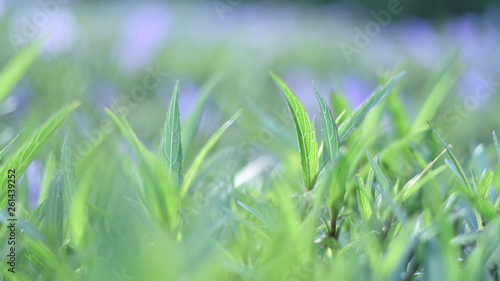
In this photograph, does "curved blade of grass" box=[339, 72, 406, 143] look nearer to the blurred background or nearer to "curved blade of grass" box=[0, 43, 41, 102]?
the blurred background

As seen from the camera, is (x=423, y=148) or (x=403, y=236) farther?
(x=423, y=148)

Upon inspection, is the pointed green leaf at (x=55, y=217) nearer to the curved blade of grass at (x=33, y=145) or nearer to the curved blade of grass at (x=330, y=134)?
the curved blade of grass at (x=33, y=145)

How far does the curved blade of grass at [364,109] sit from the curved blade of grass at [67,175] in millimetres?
140

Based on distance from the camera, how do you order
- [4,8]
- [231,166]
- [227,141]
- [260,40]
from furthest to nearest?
[260,40] → [4,8] → [227,141] → [231,166]

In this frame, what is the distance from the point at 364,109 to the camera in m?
0.31

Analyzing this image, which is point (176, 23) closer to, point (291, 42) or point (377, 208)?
point (291, 42)

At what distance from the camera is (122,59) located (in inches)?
49.8

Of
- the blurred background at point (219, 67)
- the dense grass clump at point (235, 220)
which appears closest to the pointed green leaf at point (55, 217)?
the dense grass clump at point (235, 220)

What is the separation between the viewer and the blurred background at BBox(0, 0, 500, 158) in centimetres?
75

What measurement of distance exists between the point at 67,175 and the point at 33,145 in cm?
2

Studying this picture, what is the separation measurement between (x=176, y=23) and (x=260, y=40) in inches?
18.5

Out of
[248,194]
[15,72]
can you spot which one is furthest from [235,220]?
[15,72]

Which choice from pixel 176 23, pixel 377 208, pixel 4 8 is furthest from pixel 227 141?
pixel 176 23

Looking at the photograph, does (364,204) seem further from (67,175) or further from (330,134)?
(67,175)
